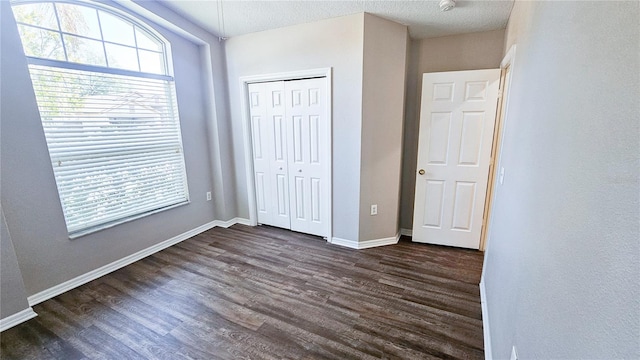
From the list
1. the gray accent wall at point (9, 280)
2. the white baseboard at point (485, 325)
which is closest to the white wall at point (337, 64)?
the white baseboard at point (485, 325)

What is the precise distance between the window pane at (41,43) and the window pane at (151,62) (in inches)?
27.5

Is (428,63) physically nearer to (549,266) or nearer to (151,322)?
(549,266)

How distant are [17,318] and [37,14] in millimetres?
2417

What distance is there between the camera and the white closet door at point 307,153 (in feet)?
9.94

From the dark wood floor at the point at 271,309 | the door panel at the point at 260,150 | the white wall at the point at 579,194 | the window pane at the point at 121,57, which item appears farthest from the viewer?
the door panel at the point at 260,150

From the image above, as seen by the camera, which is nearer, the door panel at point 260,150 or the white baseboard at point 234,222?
the door panel at point 260,150

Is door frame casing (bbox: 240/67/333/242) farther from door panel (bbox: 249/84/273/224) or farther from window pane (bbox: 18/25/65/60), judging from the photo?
window pane (bbox: 18/25/65/60)

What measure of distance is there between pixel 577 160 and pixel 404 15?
2372mm

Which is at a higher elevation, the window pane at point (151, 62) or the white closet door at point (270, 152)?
the window pane at point (151, 62)

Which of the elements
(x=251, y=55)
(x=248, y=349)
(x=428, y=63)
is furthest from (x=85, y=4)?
(x=428, y=63)

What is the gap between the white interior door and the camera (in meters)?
2.68

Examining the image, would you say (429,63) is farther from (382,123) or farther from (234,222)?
(234,222)

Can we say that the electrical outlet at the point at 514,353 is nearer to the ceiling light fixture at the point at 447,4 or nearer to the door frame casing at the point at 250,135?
the door frame casing at the point at 250,135

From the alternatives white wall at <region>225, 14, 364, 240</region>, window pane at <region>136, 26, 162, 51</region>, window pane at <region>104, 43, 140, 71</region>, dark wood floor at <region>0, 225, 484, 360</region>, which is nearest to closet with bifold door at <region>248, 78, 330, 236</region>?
white wall at <region>225, 14, 364, 240</region>
